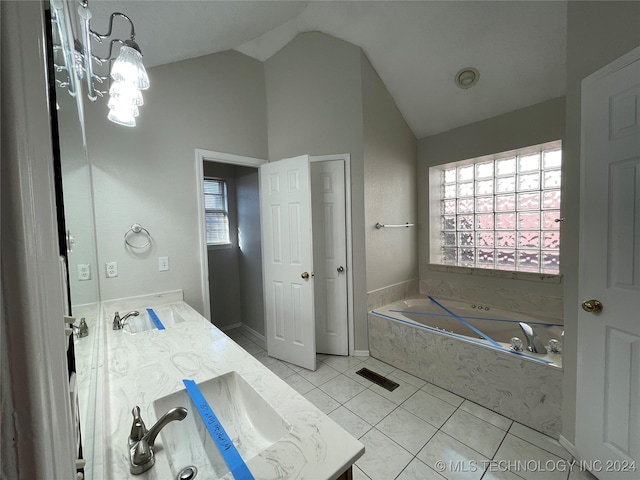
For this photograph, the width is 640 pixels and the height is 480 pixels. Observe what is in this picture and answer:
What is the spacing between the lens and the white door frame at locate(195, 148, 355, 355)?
2.32 meters

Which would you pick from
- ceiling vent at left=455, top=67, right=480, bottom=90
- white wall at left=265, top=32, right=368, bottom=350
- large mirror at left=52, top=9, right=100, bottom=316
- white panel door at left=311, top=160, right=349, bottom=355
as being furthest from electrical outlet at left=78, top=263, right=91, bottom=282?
ceiling vent at left=455, top=67, right=480, bottom=90

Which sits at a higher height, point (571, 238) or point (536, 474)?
point (571, 238)

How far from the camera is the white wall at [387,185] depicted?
256 cm

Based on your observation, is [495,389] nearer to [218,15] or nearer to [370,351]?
[370,351]

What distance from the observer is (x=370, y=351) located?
2635mm

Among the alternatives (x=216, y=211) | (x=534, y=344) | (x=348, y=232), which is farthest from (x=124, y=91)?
(x=534, y=344)

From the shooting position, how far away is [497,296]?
2674 mm

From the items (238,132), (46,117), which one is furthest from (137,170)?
(46,117)

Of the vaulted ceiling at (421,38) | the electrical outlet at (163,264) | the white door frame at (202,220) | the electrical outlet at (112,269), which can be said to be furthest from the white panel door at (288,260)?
the electrical outlet at (112,269)

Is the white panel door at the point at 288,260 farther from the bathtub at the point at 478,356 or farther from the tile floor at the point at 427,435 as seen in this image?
the bathtub at the point at 478,356

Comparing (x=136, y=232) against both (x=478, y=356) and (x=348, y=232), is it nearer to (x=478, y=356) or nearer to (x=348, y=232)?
(x=348, y=232)

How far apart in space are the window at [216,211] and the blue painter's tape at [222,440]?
2.74 meters

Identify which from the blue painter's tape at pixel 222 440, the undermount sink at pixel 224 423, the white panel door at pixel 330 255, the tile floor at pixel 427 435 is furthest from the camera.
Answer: the white panel door at pixel 330 255

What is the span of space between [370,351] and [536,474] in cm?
141
